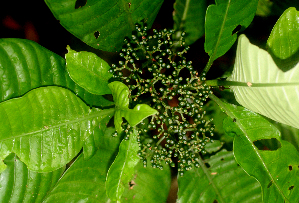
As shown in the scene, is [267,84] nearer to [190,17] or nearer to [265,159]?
[265,159]

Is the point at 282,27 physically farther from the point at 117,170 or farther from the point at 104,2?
the point at 117,170

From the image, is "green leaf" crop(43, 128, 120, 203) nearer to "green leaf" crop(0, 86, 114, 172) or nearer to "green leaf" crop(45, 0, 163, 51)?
"green leaf" crop(0, 86, 114, 172)

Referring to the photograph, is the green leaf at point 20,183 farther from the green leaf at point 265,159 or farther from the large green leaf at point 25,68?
the green leaf at point 265,159

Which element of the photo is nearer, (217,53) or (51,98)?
(51,98)

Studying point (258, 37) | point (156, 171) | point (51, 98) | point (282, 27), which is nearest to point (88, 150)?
point (51, 98)

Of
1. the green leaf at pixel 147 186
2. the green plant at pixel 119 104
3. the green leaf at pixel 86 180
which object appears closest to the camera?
the green plant at pixel 119 104

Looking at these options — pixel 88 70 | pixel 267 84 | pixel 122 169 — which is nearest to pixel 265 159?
pixel 267 84

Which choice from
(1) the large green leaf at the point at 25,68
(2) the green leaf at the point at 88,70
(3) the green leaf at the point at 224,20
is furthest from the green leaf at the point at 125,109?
(3) the green leaf at the point at 224,20
